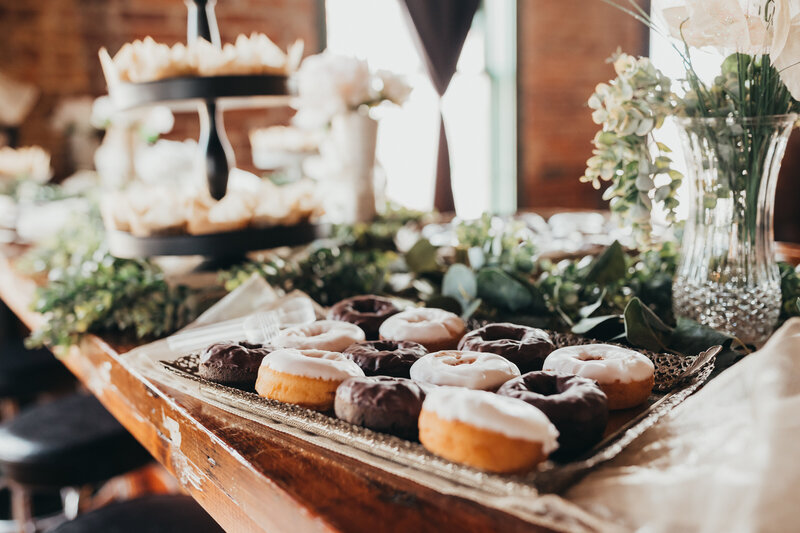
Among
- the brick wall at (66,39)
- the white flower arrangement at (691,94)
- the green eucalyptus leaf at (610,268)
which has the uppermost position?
the brick wall at (66,39)

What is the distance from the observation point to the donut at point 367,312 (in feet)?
2.82

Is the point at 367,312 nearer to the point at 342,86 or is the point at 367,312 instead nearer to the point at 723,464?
the point at 723,464

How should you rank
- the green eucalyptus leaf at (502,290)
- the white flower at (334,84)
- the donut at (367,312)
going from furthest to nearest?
the white flower at (334,84) → the green eucalyptus leaf at (502,290) → the donut at (367,312)

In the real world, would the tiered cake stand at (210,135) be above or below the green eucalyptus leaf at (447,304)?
above

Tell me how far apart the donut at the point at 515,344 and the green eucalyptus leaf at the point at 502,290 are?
21 centimetres

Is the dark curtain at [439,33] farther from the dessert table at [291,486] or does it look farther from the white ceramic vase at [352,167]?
the dessert table at [291,486]

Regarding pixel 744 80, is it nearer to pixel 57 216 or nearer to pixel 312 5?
pixel 57 216

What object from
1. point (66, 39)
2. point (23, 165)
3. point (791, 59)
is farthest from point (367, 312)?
point (66, 39)

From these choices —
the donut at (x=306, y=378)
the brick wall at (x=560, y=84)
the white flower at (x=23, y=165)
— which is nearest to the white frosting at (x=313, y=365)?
the donut at (x=306, y=378)

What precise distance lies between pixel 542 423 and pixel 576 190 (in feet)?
Answer: 16.2

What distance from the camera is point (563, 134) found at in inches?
200

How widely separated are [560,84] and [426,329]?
4.60 meters

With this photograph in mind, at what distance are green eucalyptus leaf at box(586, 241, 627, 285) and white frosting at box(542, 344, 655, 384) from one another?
1.10 ft

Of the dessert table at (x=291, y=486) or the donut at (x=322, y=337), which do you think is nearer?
the dessert table at (x=291, y=486)
